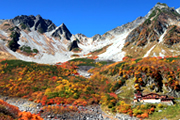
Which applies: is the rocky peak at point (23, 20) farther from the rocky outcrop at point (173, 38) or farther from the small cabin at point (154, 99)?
the small cabin at point (154, 99)

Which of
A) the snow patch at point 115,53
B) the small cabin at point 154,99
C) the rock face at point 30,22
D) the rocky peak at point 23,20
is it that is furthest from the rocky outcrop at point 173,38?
the rocky peak at point 23,20

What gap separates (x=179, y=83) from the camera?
29469 mm

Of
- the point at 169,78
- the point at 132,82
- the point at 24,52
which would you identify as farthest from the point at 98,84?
the point at 24,52

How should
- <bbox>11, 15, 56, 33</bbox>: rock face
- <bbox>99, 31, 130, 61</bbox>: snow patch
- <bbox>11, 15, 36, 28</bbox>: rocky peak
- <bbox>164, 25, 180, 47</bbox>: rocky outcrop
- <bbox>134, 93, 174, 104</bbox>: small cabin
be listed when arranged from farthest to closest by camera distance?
<bbox>11, 15, 56, 33</bbox>: rock face, <bbox>11, 15, 36, 28</bbox>: rocky peak, <bbox>99, 31, 130, 61</bbox>: snow patch, <bbox>164, 25, 180, 47</bbox>: rocky outcrop, <bbox>134, 93, 174, 104</bbox>: small cabin

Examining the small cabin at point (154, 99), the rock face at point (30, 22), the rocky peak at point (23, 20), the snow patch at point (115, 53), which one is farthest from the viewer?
the rock face at point (30, 22)

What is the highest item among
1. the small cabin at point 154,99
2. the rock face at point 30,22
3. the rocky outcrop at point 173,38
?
the rock face at point 30,22

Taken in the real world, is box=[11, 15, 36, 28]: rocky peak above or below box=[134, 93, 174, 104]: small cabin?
above

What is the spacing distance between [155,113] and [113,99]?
33.9ft

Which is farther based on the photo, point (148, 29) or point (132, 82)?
point (148, 29)

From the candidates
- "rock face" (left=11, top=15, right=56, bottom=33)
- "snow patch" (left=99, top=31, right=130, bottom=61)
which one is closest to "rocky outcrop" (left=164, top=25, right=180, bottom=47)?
"snow patch" (left=99, top=31, right=130, bottom=61)

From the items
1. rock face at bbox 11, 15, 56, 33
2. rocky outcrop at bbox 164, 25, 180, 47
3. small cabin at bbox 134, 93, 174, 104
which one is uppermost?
rock face at bbox 11, 15, 56, 33

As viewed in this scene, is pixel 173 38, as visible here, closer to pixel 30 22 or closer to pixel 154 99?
pixel 154 99

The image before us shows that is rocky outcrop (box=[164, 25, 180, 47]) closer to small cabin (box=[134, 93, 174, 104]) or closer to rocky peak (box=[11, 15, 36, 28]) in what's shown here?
small cabin (box=[134, 93, 174, 104])

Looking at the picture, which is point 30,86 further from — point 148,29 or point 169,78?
point 148,29
